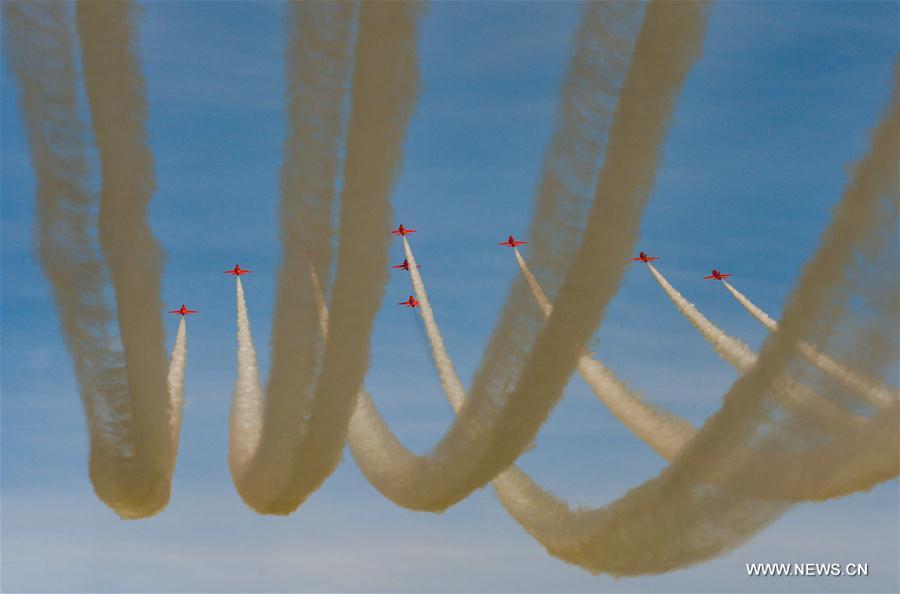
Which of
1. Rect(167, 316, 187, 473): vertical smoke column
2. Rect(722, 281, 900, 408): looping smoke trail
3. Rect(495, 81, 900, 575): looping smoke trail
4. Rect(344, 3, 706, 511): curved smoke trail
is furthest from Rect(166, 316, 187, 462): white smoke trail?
Rect(722, 281, 900, 408): looping smoke trail

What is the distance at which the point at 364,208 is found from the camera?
14.0 meters

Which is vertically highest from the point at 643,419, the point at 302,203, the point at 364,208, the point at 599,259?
the point at 599,259

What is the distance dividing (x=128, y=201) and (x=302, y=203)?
244 cm

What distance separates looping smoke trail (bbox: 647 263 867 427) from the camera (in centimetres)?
1244

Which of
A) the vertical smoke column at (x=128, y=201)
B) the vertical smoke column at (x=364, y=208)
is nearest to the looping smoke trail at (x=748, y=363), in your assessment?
the vertical smoke column at (x=364, y=208)

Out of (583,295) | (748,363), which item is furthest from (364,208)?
(748,363)

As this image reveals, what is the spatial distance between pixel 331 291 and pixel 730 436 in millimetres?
6147

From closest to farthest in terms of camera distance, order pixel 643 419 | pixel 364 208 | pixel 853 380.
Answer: pixel 853 380
pixel 364 208
pixel 643 419

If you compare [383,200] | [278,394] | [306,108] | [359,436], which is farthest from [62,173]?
[359,436]

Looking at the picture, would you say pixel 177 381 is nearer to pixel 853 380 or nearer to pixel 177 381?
pixel 177 381

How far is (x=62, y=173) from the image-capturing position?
518 inches

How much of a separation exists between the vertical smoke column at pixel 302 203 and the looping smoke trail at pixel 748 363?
6.86m

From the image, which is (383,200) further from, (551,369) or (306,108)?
(551,369)

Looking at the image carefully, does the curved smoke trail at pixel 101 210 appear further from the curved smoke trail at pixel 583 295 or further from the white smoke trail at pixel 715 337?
the white smoke trail at pixel 715 337
